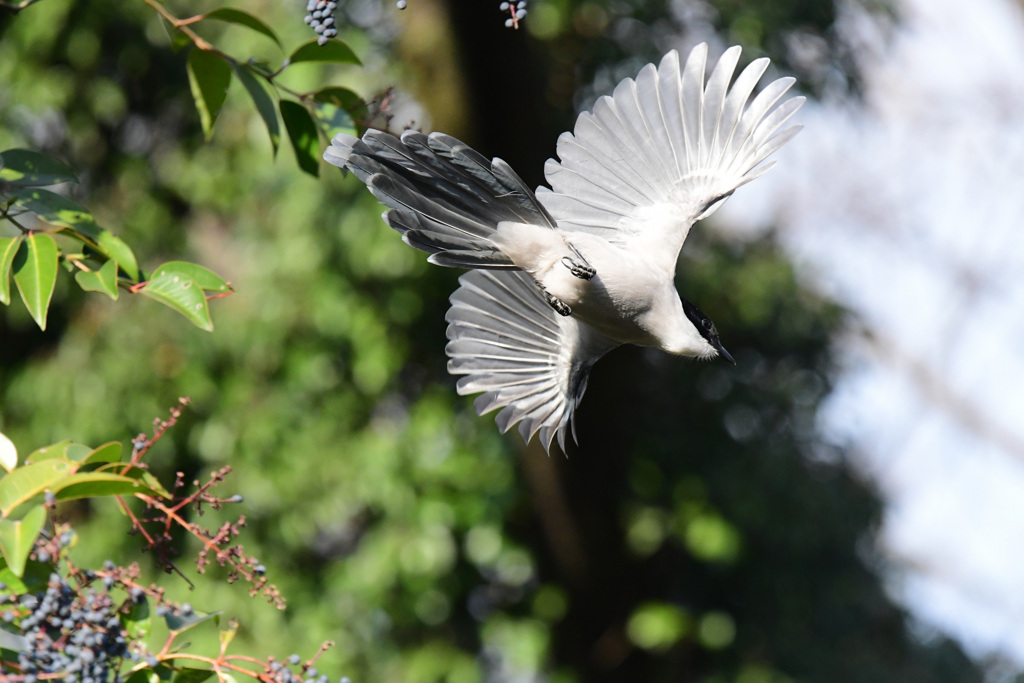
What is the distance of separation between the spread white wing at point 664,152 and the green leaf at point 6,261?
0.72 metres

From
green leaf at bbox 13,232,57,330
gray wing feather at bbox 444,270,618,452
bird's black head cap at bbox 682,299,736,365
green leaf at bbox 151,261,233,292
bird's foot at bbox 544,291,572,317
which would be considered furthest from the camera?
gray wing feather at bbox 444,270,618,452

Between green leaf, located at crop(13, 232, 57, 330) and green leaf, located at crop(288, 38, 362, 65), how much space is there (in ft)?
1.50

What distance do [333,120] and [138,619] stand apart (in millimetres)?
719

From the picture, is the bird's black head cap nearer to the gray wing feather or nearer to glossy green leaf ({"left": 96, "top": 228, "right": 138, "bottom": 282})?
the gray wing feather

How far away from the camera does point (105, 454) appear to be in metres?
1.10

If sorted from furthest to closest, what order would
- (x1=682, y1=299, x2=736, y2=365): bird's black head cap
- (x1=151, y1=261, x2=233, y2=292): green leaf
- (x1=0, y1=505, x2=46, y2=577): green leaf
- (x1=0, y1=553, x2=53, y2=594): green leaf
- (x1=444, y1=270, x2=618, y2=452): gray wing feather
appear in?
1. (x1=444, y1=270, x2=618, y2=452): gray wing feather
2. (x1=682, y1=299, x2=736, y2=365): bird's black head cap
3. (x1=151, y1=261, x2=233, y2=292): green leaf
4. (x1=0, y1=553, x2=53, y2=594): green leaf
5. (x1=0, y1=505, x2=46, y2=577): green leaf

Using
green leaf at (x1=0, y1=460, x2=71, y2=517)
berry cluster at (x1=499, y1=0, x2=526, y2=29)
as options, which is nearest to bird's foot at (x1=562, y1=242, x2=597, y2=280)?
berry cluster at (x1=499, y1=0, x2=526, y2=29)

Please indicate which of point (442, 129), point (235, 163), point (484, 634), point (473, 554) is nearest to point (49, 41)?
point (235, 163)

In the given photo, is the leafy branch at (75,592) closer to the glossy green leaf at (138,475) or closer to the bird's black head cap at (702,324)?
the glossy green leaf at (138,475)

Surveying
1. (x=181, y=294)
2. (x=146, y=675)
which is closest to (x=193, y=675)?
(x=146, y=675)

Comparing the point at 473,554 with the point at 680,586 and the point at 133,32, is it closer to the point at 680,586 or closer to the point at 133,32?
the point at 680,586

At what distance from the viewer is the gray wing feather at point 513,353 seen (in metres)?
1.67

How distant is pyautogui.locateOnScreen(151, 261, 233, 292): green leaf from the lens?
1229 millimetres

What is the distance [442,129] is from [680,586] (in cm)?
205
